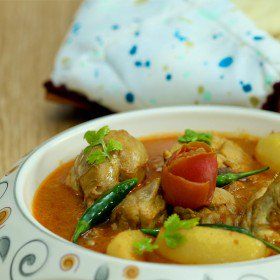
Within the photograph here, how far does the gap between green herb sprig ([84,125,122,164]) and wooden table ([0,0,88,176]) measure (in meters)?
1.16

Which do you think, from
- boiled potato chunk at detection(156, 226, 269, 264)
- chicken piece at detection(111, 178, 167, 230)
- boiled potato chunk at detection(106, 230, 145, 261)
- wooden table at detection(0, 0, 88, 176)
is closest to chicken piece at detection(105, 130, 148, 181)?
chicken piece at detection(111, 178, 167, 230)

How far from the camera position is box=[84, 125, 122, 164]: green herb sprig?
274 cm

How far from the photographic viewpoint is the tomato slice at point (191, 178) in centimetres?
247

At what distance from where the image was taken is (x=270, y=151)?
121 inches

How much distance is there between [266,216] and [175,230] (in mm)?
381

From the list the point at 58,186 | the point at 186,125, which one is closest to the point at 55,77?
the point at 186,125

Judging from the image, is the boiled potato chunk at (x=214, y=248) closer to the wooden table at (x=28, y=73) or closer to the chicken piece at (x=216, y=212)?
the chicken piece at (x=216, y=212)

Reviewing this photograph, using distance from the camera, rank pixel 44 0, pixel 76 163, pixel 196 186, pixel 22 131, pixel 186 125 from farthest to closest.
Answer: pixel 44 0 → pixel 22 131 → pixel 186 125 → pixel 76 163 → pixel 196 186

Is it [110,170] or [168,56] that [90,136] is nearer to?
[110,170]

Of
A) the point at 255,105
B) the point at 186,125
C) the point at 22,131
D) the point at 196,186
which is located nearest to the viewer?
the point at 196,186

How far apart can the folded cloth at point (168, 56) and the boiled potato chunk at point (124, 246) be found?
5.42 feet

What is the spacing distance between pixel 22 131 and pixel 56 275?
2.26 metres

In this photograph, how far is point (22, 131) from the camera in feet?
14.3

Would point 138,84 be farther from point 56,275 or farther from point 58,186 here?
point 56,275
